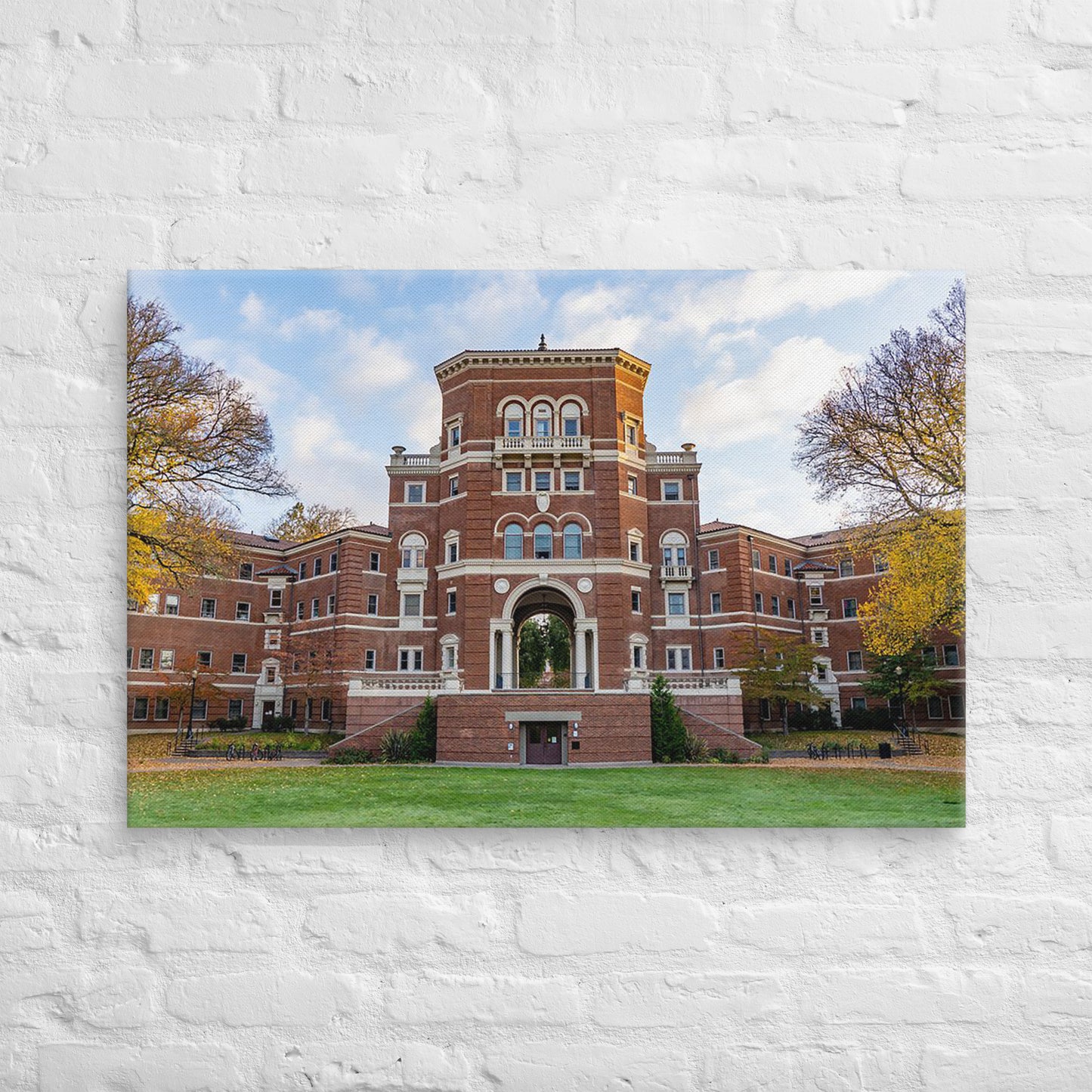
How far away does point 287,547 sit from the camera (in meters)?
2.71

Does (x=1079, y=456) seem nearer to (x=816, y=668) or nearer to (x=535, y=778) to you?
(x=816, y=668)

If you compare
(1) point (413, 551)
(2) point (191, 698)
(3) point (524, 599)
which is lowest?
(2) point (191, 698)

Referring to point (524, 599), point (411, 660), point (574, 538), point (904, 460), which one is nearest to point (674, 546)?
point (574, 538)

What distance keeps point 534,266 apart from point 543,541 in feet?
2.60

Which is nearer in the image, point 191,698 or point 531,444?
point 191,698

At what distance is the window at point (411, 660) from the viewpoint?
8.90 feet

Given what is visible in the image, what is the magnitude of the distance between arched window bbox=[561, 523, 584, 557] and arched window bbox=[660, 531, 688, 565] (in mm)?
230

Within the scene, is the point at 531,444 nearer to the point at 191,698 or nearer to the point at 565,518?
the point at 565,518

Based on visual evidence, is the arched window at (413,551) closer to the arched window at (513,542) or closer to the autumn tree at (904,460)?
the arched window at (513,542)

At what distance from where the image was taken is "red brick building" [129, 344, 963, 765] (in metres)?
2.68

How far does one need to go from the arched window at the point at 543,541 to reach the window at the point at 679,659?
447 mm

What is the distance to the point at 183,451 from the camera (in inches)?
107

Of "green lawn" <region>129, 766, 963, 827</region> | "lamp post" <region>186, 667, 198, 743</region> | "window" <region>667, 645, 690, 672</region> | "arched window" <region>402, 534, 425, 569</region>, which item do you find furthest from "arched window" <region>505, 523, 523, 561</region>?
"lamp post" <region>186, 667, 198, 743</region>

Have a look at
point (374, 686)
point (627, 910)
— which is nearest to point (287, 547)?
point (374, 686)
